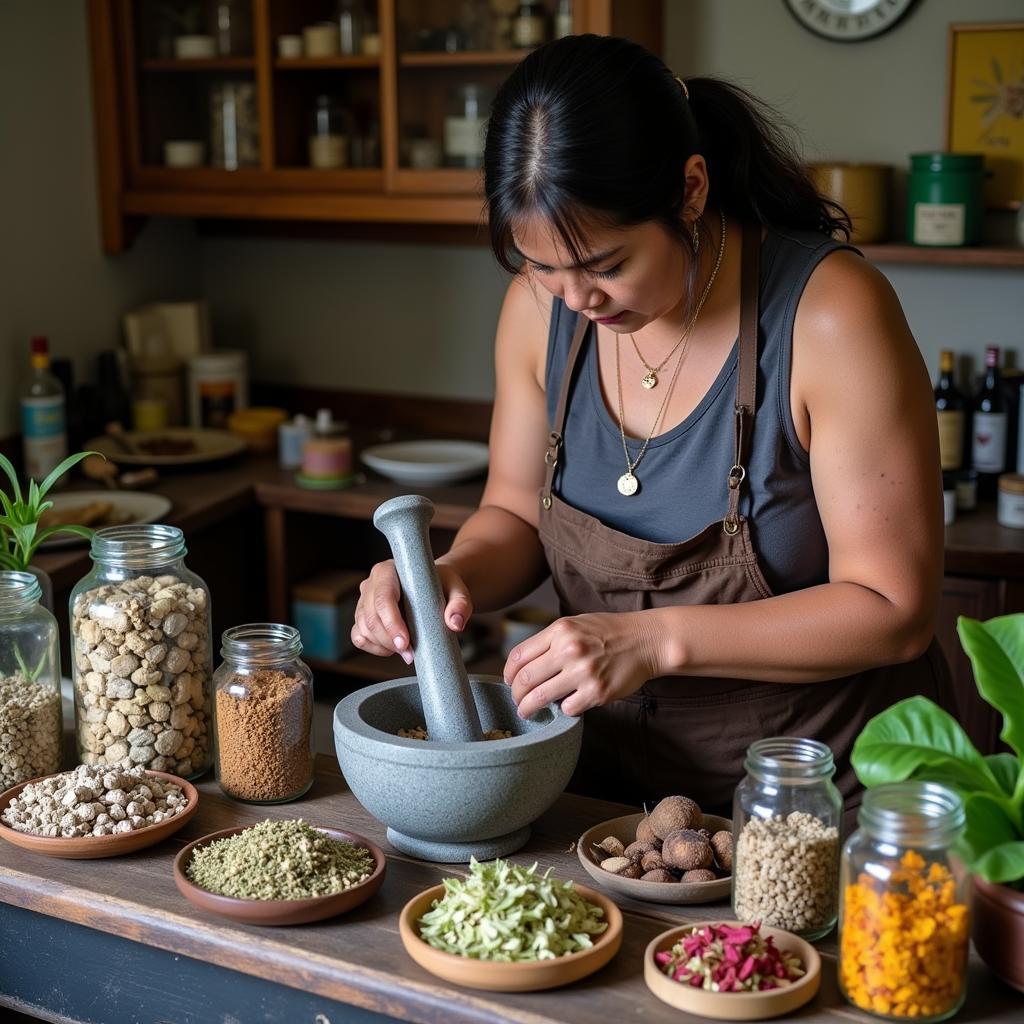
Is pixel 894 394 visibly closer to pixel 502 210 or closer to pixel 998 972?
pixel 502 210

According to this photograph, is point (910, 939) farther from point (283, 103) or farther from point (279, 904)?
point (283, 103)

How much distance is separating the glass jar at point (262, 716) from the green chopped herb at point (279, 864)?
14 cm

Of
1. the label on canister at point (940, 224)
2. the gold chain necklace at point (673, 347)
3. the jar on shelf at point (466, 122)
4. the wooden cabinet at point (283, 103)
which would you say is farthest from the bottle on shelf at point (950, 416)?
the gold chain necklace at point (673, 347)

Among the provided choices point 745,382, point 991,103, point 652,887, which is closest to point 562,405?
point 745,382

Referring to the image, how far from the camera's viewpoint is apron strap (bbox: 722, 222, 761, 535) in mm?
1630

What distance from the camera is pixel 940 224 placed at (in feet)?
9.74

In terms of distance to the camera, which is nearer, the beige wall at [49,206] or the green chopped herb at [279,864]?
the green chopped herb at [279,864]

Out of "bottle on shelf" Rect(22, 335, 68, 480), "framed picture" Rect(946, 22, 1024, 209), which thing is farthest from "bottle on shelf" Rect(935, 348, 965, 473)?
"bottle on shelf" Rect(22, 335, 68, 480)

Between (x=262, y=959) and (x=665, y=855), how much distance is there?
0.38 metres

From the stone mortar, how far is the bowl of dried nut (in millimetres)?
76

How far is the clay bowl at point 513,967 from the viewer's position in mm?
1140

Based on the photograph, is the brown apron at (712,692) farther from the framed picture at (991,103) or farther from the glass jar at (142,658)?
the framed picture at (991,103)

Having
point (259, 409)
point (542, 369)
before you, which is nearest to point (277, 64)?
point (259, 409)

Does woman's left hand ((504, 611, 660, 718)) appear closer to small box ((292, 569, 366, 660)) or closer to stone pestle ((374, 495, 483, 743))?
stone pestle ((374, 495, 483, 743))
